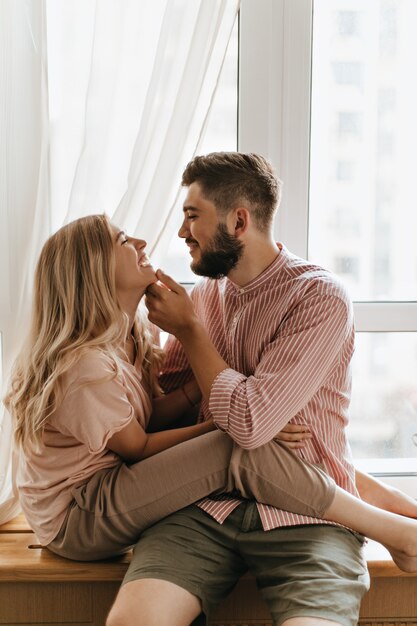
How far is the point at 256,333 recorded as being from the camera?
181 centimetres

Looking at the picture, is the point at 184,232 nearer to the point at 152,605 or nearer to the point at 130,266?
the point at 130,266

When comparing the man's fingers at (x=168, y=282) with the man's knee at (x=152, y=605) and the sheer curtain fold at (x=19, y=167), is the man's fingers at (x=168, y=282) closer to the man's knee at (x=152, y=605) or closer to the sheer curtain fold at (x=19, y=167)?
the sheer curtain fold at (x=19, y=167)

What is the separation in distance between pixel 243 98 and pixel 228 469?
1038 mm

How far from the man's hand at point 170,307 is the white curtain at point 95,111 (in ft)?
0.51

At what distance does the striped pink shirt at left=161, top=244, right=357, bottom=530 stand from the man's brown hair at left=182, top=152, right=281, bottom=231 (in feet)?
0.46

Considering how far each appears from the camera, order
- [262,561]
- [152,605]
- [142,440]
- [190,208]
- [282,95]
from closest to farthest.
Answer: [152,605] < [262,561] < [142,440] < [190,208] < [282,95]

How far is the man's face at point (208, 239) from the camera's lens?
183 cm

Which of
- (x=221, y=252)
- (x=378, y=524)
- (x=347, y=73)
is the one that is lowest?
(x=378, y=524)

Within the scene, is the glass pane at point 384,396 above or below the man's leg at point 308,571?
above

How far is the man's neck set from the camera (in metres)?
1.85

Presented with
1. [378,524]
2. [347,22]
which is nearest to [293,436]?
[378,524]

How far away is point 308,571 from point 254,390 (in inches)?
15.2

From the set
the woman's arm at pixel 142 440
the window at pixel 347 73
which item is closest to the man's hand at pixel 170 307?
the woman's arm at pixel 142 440

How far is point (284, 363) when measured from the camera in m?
1.67
